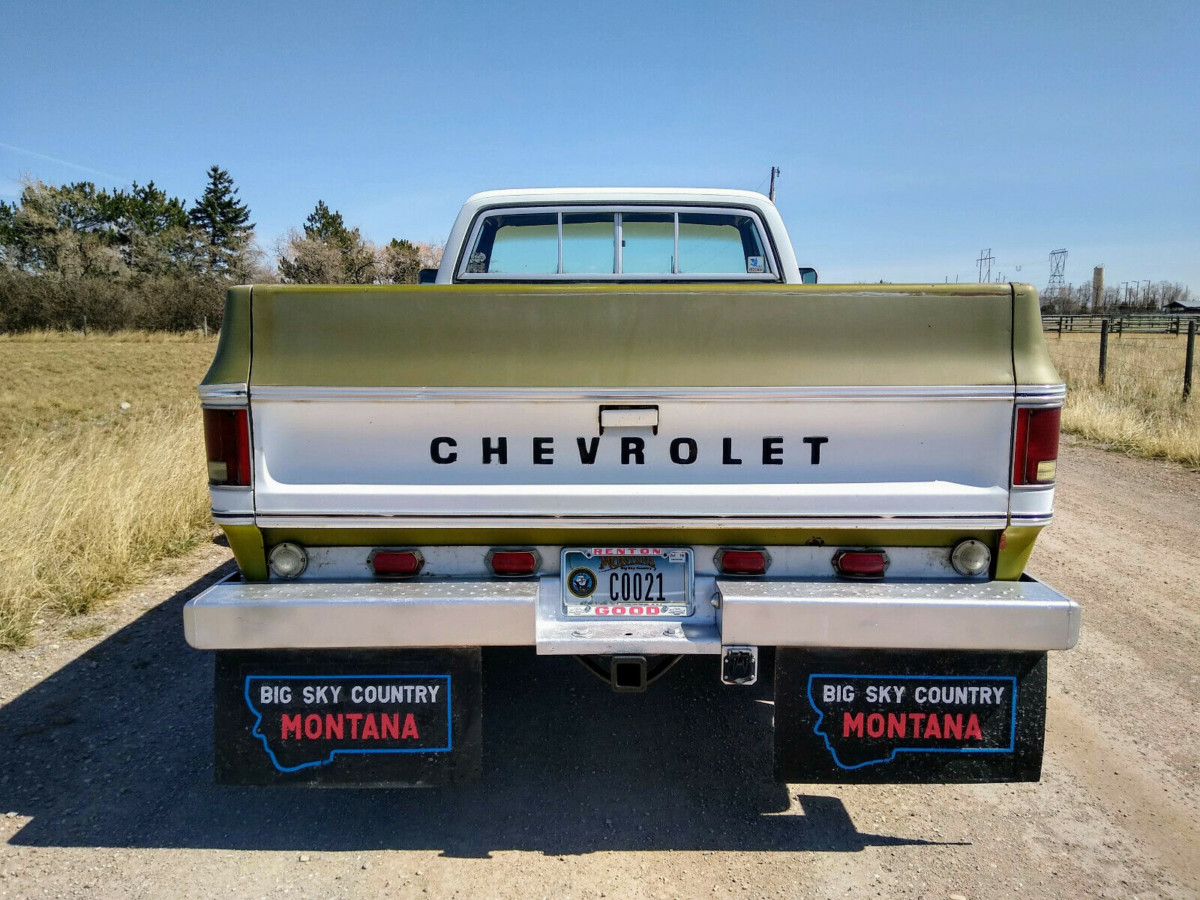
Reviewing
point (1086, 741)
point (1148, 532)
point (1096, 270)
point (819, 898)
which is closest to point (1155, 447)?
point (1148, 532)

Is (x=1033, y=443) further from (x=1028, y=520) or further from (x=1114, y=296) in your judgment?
(x=1114, y=296)

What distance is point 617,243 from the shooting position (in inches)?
177

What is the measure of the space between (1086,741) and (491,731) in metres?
2.55

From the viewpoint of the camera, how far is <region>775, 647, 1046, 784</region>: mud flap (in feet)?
8.51

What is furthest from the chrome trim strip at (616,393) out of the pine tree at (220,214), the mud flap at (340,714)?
the pine tree at (220,214)

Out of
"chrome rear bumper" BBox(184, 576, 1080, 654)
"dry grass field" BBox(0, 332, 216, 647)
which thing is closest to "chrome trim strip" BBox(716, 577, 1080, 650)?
"chrome rear bumper" BBox(184, 576, 1080, 654)

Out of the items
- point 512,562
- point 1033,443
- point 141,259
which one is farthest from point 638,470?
point 141,259

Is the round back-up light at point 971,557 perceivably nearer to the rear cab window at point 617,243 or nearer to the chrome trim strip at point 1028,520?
the chrome trim strip at point 1028,520

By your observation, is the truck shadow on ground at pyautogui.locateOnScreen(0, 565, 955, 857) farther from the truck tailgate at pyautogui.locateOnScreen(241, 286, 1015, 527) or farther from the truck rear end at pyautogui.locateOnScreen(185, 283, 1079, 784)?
the truck tailgate at pyautogui.locateOnScreen(241, 286, 1015, 527)

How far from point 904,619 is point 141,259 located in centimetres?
6087

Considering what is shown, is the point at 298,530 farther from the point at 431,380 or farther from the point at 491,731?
the point at 491,731

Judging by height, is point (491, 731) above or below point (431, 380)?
below

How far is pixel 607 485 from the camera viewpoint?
104 inches

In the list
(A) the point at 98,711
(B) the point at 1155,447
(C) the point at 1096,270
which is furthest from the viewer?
(C) the point at 1096,270
